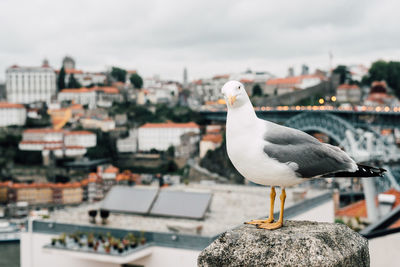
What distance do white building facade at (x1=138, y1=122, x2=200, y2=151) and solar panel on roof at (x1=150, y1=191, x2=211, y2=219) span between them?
65909 millimetres

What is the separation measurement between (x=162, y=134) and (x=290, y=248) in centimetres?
8280

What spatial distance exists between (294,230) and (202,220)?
13.3 m

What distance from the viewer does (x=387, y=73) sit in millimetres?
→ 76250

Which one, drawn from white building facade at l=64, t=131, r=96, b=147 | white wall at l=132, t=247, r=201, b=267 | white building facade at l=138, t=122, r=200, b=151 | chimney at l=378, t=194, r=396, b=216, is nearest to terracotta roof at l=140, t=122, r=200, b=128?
white building facade at l=138, t=122, r=200, b=151

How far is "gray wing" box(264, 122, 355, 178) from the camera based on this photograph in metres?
2.41

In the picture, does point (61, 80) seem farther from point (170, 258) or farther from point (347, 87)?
point (170, 258)

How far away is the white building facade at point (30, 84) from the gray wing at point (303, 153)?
3872 inches

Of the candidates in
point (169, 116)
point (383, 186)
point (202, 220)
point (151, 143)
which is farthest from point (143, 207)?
point (169, 116)

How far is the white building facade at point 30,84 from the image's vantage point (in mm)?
95812

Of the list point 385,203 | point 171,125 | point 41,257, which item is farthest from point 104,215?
point 171,125

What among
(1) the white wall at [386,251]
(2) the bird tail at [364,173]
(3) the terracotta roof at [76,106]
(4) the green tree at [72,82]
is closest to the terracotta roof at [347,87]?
(3) the terracotta roof at [76,106]

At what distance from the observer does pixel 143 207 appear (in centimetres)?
1648

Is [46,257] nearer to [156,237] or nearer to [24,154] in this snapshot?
[156,237]

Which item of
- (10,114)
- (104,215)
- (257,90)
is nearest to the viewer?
(104,215)
